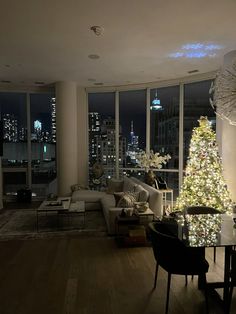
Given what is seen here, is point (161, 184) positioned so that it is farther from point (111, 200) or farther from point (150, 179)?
point (111, 200)

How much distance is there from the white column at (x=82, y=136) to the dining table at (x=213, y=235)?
17.1 ft

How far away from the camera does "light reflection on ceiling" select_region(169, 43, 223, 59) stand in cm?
449

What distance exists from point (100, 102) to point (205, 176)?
4620 millimetres

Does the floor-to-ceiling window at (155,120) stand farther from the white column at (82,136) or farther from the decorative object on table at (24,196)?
the decorative object on table at (24,196)

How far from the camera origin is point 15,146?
27.7 ft

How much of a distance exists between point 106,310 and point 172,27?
12.3 ft

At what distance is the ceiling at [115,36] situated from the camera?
3.27 m

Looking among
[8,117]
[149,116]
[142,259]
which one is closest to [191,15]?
[142,259]

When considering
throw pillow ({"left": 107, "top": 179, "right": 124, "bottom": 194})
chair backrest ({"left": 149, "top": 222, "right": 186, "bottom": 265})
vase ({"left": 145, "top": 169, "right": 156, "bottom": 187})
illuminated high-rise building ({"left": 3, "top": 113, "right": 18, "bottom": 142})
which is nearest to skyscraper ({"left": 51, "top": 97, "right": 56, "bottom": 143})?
illuminated high-rise building ({"left": 3, "top": 113, "right": 18, "bottom": 142})

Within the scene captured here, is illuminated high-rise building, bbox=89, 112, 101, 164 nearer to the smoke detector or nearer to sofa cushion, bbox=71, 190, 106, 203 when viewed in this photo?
sofa cushion, bbox=71, 190, 106, 203

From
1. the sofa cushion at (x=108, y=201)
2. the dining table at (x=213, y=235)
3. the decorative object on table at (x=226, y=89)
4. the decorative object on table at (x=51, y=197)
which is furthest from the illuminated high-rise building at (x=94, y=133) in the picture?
the decorative object on table at (x=226, y=89)

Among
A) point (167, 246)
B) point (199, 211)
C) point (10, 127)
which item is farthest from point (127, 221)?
point (10, 127)

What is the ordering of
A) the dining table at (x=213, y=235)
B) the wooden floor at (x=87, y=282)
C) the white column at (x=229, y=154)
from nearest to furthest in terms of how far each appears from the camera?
the dining table at (x=213, y=235) → the wooden floor at (x=87, y=282) → the white column at (x=229, y=154)

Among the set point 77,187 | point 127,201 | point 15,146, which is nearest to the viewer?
point 127,201
